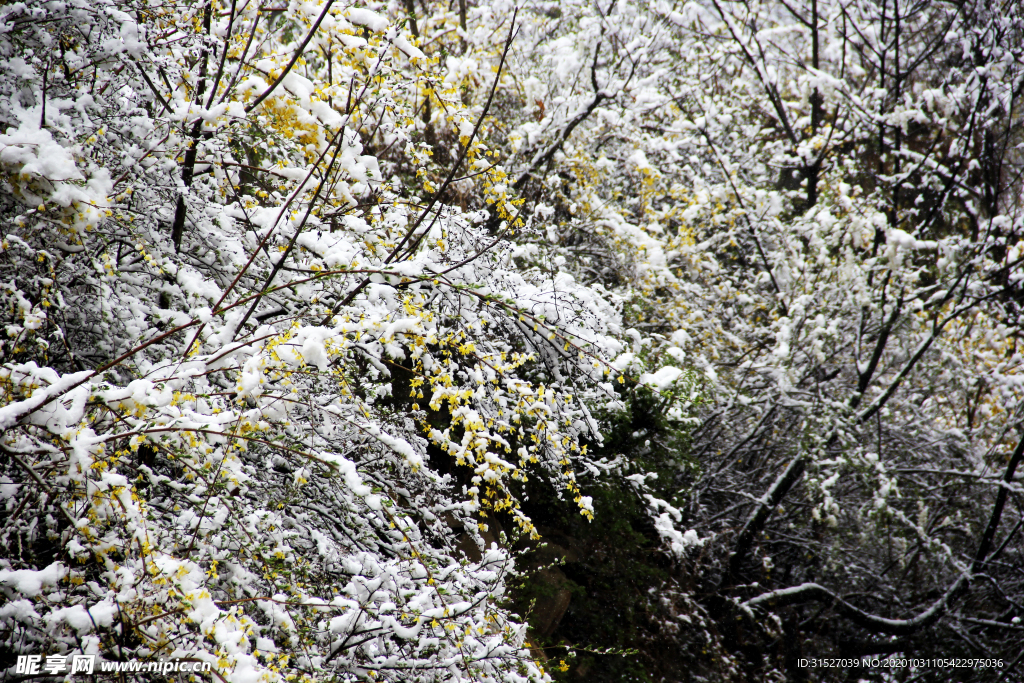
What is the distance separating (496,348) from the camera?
300 cm

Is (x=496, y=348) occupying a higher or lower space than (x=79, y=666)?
higher

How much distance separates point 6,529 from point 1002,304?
7.15 m

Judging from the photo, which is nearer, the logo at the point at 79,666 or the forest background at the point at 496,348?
the logo at the point at 79,666

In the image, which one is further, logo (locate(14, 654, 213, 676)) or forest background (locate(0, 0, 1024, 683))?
forest background (locate(0, 0, 1024, 683))

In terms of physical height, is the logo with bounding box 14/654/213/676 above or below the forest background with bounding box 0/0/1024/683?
below

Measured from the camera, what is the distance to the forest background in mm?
1542

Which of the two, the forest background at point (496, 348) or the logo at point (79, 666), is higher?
the forest background at point (496, 348)

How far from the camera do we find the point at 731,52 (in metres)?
6.57

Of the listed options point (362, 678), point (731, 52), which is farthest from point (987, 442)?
point (362, 678)

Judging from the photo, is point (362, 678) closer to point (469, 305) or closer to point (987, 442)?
point (469, 305)

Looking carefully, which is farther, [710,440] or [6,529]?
[710,440]

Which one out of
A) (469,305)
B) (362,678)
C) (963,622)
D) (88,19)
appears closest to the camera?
(88,19)

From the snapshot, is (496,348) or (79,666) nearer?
(79,666)

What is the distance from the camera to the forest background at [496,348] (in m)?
1.54
